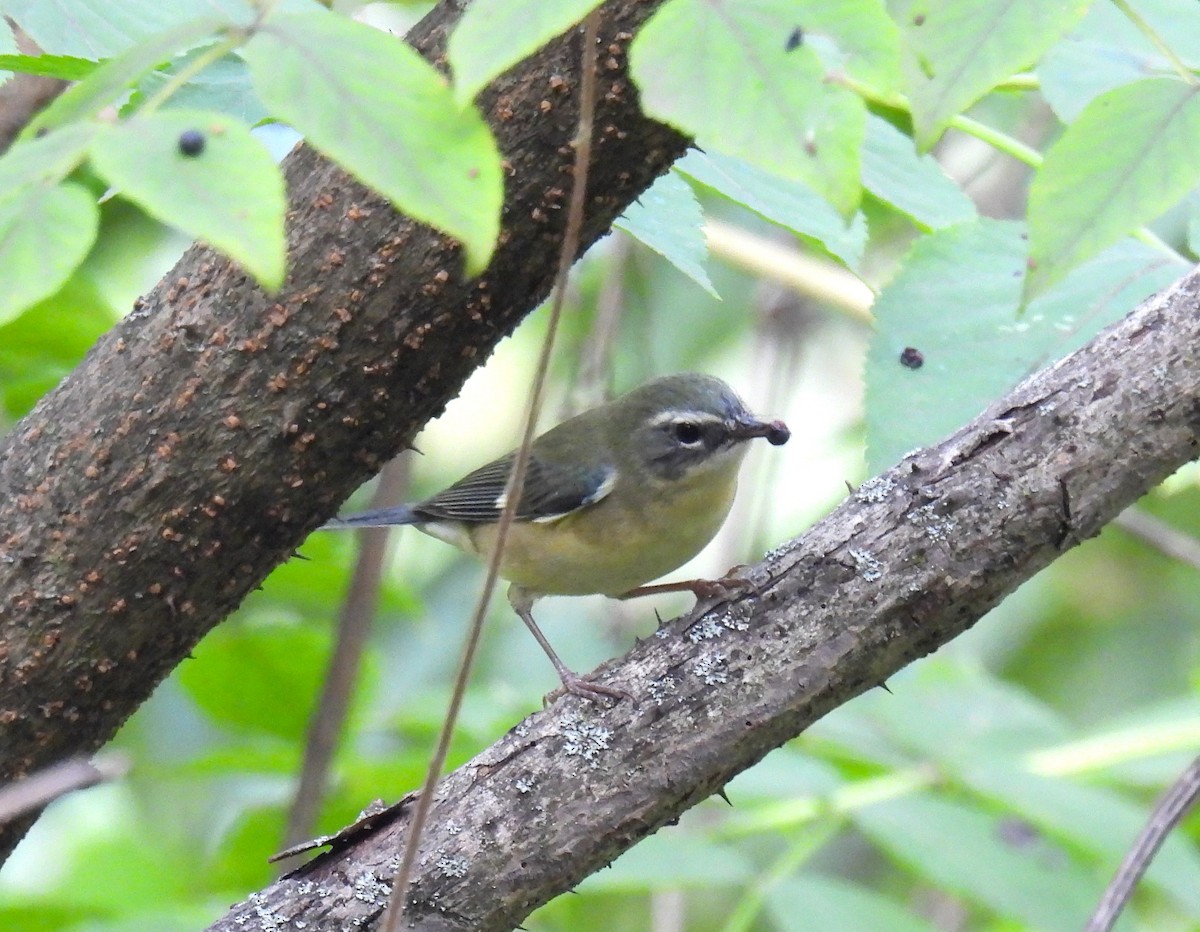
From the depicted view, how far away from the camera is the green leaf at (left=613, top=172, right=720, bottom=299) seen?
8.32ft

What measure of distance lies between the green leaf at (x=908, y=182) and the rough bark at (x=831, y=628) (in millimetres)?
738

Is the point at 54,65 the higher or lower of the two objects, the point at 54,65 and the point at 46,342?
the higher

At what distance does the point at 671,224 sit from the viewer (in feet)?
8.61

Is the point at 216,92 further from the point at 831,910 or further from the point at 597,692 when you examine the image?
the point at 831,910

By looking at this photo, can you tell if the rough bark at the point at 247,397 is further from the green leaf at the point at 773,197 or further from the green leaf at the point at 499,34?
the green leaf at the point at 499,34

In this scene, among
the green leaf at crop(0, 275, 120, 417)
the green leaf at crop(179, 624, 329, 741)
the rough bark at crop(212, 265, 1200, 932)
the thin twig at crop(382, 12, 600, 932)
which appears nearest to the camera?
the thin twig at crop(382, 12, 600, 932)

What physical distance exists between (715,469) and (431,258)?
6.31ft

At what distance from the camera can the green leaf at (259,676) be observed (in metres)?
4.37

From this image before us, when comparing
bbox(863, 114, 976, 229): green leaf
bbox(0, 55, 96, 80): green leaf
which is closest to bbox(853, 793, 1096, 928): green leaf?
bbox(863, 114, 976, 229): green leaf

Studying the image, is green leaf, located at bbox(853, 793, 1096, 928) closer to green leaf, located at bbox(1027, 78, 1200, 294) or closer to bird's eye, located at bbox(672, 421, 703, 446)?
bird's eye, located at bbox(672, 421, 703, 446)

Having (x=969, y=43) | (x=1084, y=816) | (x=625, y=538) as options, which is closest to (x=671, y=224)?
(x=969, y=43)

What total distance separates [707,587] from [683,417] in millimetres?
1437

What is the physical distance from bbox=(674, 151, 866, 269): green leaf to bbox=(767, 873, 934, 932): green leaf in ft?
6.08

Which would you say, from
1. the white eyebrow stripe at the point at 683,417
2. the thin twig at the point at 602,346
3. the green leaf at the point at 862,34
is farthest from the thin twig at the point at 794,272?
the green leaf at the point at 862,34
